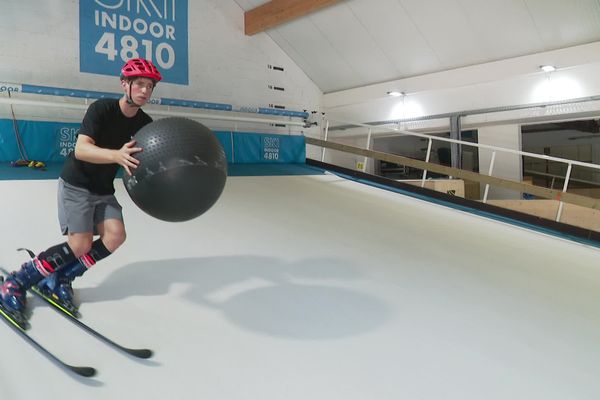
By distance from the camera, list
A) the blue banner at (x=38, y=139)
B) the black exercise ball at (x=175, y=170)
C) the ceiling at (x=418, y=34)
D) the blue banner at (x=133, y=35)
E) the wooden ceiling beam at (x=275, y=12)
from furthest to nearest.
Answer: the wooden ceiling beam at (x=275, y=12) < the blue banner at (x=133, y=35) < the ceiling at (x=418, y=34) < the blue banner at (x=38, y=139) < the black exercise ball at (x=175, y=170)

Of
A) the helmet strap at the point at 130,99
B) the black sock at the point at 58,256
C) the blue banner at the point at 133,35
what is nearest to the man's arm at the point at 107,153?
the helmet strap at the point at 130,99

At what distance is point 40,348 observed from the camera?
4.93ft

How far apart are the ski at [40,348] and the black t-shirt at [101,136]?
61 centimetres

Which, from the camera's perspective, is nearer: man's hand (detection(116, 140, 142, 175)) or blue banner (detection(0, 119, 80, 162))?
man's hand (detection(116, 140, 142, 175))

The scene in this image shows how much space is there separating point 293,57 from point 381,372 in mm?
8327

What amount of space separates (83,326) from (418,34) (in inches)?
272

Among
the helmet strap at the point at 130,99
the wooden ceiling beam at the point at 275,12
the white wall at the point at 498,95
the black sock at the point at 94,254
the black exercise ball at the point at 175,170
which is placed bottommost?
the black sock at the point at 94,254

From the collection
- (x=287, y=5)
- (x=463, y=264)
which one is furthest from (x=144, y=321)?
(x=287, y=5)

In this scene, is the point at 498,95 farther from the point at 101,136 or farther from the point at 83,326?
the point at 83,326

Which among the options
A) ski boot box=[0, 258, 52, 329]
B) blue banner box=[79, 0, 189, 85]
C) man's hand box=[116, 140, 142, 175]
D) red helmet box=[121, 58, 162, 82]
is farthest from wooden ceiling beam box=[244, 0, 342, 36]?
ski boot box=[0, 258, 52, 329]

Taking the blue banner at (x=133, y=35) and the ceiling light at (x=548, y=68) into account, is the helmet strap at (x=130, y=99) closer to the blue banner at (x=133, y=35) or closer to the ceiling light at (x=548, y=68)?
the blue banner at (x=133, y=35)

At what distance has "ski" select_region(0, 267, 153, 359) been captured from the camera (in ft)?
5.04

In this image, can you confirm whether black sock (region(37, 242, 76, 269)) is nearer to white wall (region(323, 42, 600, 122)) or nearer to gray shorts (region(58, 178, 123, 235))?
gray shorts (region(58, 178, 123, 235))

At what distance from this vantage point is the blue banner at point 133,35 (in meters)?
6.65
